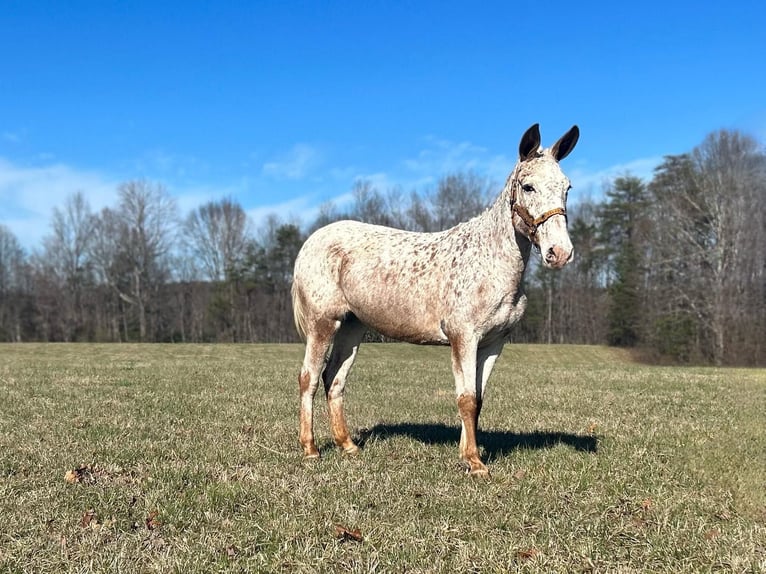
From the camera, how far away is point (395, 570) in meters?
3.24

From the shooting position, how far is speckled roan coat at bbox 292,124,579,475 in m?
4.87

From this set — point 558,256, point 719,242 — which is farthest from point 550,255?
point 719,242

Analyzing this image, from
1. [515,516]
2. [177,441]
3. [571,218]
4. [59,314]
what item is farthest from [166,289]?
[515,516]

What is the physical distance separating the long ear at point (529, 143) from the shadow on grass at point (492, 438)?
307cm

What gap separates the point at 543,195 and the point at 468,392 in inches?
74.3

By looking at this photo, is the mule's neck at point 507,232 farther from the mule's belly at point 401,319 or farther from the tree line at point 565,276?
the tree line at point 565,276

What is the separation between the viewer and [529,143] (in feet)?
16.3

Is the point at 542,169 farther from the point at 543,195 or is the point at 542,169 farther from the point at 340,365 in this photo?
the point at 340,365

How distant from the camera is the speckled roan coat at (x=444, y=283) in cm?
487

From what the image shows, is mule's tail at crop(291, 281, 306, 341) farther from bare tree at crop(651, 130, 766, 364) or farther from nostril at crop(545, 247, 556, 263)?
bare tree at crop(651, 130, 766, 364)

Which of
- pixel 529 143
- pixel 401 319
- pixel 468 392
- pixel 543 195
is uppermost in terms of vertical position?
pixel 529 143

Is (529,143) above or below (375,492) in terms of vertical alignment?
above

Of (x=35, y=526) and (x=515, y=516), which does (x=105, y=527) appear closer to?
(x=35, y=526)

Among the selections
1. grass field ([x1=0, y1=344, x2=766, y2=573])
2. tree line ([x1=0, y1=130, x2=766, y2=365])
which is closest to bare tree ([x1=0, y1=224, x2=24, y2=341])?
tree line ([x1=0, y1=130, x2=766, y2=365])
